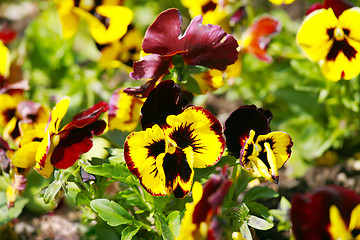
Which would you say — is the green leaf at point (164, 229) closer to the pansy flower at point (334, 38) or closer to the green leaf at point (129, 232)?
the green leaf at point (129, 232)

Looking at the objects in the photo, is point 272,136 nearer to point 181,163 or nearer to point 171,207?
point 181,163

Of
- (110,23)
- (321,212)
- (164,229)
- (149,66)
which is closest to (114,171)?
(164,229)

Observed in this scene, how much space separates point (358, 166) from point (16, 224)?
1611 mm

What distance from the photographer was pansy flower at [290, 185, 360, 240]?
1031 millimetres

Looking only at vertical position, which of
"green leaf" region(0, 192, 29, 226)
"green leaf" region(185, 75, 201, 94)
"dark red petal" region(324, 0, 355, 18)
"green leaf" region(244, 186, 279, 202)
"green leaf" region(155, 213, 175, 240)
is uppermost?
"dark red petal" region(324, 0, 355, 18)

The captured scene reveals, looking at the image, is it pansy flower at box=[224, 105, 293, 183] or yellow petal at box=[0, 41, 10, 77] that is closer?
pansy flower at box=[224, 105, 293, 183]

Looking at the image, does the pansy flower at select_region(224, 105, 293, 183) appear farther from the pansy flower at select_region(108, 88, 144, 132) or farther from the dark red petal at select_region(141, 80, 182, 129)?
the pansy flower at select_region(108, 88, 144, 132)

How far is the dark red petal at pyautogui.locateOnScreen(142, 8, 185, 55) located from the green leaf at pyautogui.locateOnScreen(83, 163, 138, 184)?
353 millimetres

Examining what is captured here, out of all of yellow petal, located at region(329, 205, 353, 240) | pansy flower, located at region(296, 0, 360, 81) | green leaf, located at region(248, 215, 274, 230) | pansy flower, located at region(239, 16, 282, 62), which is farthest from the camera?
pansy flower, located at region(239, 16, 282, 62)

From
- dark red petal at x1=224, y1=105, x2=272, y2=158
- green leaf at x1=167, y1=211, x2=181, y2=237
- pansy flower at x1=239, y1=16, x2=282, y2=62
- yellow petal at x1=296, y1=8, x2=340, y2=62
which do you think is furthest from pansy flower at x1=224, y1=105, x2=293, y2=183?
pansy flower at x1=239, y1=16, x2=282, y2=62

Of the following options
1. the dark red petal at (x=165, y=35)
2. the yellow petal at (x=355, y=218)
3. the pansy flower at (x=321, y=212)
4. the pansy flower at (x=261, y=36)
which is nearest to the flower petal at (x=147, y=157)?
the dark red petal at (x=165, y=35)

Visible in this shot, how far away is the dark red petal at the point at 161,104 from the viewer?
1.19 m

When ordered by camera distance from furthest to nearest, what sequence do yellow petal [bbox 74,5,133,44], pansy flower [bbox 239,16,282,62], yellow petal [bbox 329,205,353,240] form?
pansy flower [bbox 239,16,282,62]
yellow petal [bbox 74,5,133,44]
yellow petal [bbox 329,205,353,240]

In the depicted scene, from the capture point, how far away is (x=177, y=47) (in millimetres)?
1293
